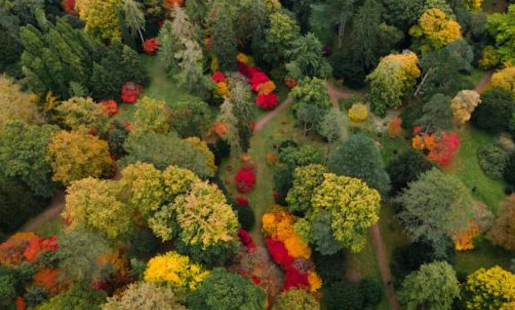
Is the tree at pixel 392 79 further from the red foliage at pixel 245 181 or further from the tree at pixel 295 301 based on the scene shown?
the tree at pixel 295 301

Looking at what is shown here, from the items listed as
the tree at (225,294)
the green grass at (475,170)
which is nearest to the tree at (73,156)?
the tree at (225,294)

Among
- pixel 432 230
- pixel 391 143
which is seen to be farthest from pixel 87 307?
pixel 391 143

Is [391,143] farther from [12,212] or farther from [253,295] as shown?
[12,212]

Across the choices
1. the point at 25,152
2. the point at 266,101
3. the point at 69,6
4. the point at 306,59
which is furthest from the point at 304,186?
the point at 69,6

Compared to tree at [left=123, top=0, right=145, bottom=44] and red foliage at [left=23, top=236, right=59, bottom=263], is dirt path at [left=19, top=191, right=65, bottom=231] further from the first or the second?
tree at [left=123, top=0, right=145, bottom=44]

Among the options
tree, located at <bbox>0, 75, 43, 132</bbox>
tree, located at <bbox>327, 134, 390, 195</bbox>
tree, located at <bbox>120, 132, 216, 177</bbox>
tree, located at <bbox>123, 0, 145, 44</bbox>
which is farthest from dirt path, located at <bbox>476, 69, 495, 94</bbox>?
tree, located at <bbox>0, 75, 43, 132</bbox>

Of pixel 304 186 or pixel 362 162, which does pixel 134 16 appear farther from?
pixel 362 162
